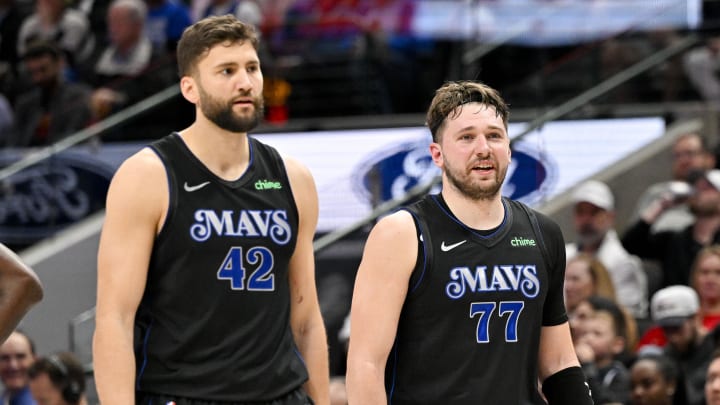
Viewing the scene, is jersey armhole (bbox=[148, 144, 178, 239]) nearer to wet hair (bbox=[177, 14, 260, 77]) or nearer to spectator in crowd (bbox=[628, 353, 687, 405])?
wet hair (bbox=[177, 14, 260, 77])

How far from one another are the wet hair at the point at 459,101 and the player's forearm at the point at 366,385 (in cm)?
89

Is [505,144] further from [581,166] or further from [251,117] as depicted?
[581,166]

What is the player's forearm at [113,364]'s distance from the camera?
18.0 feet

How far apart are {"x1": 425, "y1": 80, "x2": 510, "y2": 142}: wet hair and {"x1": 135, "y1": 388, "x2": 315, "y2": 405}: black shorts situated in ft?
3.76

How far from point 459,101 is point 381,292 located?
30.2 inches

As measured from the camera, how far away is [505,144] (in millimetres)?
5402

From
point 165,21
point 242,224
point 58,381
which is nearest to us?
point 242,224

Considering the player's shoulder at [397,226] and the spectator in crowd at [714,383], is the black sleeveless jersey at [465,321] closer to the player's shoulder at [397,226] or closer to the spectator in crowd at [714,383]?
the player's shoulder at [397,226]

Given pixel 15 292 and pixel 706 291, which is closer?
pixel 15 292

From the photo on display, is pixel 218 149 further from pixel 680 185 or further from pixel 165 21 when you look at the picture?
pixel 165 21

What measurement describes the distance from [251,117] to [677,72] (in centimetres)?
942

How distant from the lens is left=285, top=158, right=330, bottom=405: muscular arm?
5922mm

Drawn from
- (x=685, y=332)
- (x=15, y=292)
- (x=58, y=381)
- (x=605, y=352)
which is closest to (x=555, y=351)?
(x=15, y=292)

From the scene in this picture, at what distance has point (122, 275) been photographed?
18.2 feet
